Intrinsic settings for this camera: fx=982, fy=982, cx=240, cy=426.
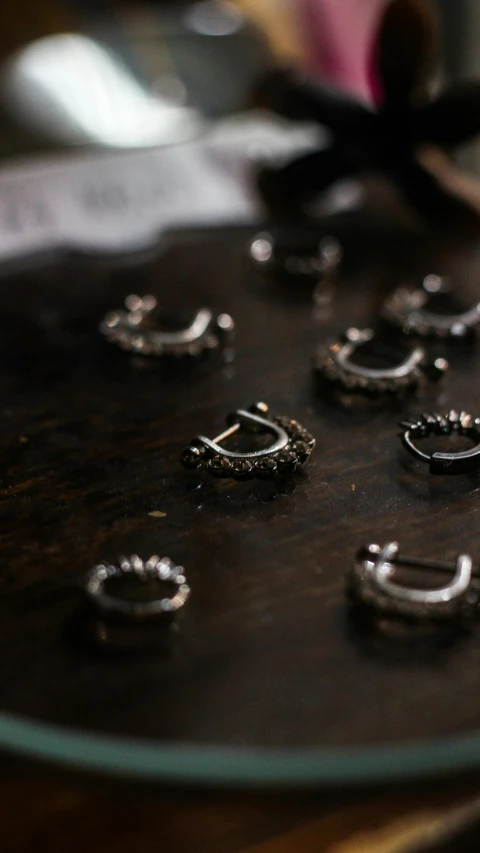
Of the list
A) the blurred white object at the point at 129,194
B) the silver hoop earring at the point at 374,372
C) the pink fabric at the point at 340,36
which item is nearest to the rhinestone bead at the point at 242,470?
the silver hoop earring at the point at 374,372

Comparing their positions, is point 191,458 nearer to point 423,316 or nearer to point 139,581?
point 139,581

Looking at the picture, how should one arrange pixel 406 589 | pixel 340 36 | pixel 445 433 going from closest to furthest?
pixel 406 589 → pixel 445 433 → pixel 340 36

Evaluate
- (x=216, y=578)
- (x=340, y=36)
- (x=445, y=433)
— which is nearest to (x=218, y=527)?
(x=216, y=578)

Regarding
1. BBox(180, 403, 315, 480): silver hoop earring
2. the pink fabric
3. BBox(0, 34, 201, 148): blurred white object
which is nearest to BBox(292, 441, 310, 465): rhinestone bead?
BBox(180, 403, 315, 480): silver hoop earring

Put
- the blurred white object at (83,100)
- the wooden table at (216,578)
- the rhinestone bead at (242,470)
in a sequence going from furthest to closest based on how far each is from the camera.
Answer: the blurred white object at (83,100), the rhinestone bead at (242,470), the wooden table at (216,578)

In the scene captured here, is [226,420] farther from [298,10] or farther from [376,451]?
[298,10]

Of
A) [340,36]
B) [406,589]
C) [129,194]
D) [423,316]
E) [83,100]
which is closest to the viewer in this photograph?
[406,589]

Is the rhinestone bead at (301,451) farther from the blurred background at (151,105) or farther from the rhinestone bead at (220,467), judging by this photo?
the blurred background at (151,105)
